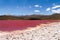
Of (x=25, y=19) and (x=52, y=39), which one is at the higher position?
(x=25, y=19)

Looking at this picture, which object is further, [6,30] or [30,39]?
[6,30]

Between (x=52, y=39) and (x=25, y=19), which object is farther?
(x=25, y=19)

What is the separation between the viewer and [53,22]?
165 inches

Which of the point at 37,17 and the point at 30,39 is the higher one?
the point at 37,17

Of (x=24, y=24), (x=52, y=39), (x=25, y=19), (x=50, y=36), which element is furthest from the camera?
(x=24, y=24)

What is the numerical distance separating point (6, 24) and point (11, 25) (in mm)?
110

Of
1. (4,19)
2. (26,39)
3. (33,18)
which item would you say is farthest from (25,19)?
(26,39)

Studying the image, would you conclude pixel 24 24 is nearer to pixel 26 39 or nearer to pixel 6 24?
pixel 6 24

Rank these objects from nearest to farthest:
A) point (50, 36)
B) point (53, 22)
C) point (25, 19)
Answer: point (50, 36)
point (25, 19)
point (53, 22)

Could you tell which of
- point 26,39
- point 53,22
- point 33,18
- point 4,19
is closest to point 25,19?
point 33,18

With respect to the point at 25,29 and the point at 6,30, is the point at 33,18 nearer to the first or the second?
the point at 25,29

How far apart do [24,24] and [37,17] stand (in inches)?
13.2

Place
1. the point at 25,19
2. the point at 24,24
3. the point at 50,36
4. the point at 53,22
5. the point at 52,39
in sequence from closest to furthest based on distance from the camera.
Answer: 1. the point at 52,39
2. the point at 50,36
3. the point at 25,19
4. the point at 24,24
5. the point at 53,22

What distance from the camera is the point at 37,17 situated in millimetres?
3477
